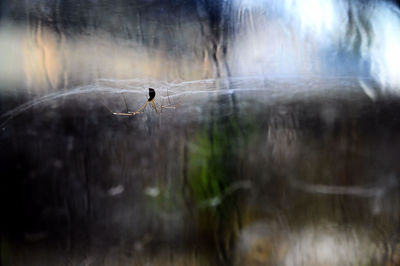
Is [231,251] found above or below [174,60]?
below

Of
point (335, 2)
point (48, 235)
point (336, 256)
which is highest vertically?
point (335, 2)

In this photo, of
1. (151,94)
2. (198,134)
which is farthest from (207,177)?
(151,94)

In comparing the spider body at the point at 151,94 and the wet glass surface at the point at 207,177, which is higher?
the spider body at the point at 151,94

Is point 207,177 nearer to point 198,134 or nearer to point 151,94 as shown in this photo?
point 198,134

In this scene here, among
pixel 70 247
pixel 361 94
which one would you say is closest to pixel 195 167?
pixel 70 247

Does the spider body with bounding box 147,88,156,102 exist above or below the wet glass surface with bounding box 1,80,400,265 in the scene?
above

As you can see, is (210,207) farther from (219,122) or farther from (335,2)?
(335,2)

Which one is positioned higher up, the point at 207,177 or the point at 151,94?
the point at 151,94

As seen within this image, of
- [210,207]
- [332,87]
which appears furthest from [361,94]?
[210,207]
